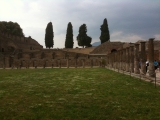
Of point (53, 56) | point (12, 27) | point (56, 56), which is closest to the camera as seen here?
point (53, 56)

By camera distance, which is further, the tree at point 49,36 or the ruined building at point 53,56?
the tree at point 49,36

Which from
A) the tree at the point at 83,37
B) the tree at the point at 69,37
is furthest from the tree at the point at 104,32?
the tree at the point at 69,37

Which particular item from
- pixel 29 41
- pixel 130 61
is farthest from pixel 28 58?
pixel 130 61

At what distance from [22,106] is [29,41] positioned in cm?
6033

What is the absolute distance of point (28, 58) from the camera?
43.3 metres

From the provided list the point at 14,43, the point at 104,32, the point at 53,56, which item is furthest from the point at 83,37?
the point at 14,43

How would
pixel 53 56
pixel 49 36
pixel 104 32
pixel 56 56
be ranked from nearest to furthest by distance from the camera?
pixel 53 56, pixel 56 56, pixel 104 32, pixel 49 36

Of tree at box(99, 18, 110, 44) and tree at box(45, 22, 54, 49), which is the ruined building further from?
tree at box(45, 22, 54, 49)

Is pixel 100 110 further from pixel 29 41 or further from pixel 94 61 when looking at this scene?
pixel 29 41

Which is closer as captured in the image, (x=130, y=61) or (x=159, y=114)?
(x=159, y=114)

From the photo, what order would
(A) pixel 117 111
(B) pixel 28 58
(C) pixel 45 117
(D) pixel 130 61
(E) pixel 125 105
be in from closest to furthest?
(C) pixel 45 117 → (A) pixel 117 111 → (E) pixel 125 105 → (D) pixel 130 61 → (B) pixel 28 58

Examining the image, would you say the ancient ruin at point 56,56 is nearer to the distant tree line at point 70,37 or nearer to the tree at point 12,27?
the distant tree line at point 70,37

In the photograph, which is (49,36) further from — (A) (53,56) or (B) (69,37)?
(A) (53,56)

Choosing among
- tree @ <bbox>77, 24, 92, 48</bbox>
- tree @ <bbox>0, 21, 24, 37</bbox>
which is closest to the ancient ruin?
tree @ <bbox>77, 24, 92, 48</bbox>
